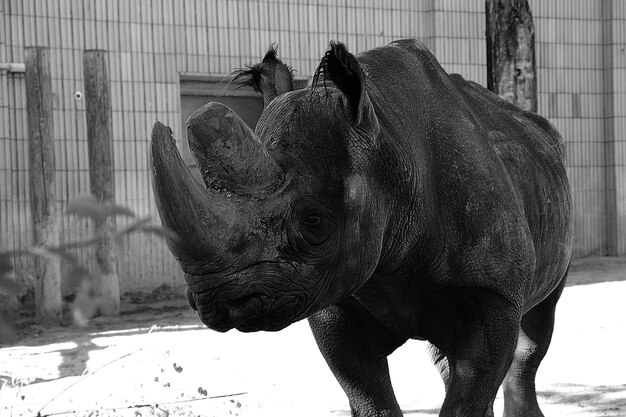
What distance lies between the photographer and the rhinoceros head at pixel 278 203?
266 cm

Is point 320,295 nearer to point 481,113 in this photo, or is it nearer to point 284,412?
point 481,113

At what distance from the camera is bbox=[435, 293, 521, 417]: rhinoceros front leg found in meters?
3.57

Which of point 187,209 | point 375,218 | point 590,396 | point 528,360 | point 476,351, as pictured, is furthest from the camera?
point 590,396

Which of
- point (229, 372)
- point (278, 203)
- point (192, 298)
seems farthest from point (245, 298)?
point (229, 372)

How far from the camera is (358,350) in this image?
3.85m

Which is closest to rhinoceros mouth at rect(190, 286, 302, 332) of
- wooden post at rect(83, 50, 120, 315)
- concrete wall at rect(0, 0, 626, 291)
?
concrete wall at rect(0, 0, 626, 291)

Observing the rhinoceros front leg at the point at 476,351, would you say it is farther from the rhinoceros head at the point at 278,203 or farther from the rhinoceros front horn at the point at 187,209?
the rhinoceros front horn at the point at 187,209

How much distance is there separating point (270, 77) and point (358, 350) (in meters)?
0.99

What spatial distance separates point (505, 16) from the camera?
26.7 feet

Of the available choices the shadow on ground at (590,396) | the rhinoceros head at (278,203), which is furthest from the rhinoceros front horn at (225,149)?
the shadow on ground at (590,396)

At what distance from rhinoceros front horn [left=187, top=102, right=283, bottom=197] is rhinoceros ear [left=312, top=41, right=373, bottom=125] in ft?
1.17

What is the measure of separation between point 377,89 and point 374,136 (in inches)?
16.1

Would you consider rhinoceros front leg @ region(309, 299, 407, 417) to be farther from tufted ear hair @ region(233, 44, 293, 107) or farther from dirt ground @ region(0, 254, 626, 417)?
dirt ground @ region(0, 254, 626, 417)

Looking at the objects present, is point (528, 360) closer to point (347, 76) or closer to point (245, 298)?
point (347, 76)
